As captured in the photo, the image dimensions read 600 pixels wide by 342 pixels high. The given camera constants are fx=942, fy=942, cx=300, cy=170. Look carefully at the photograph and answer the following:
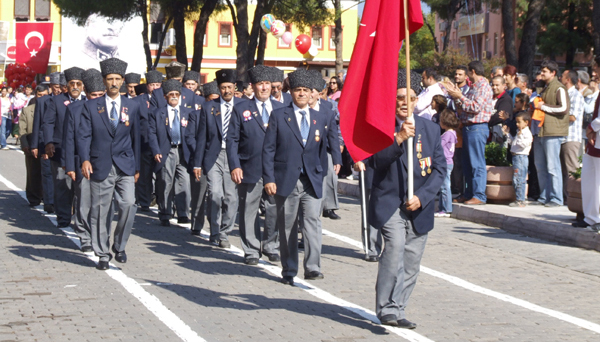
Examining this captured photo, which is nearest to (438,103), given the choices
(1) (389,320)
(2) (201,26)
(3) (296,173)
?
(3) (296,173)

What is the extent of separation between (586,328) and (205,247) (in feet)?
17.5

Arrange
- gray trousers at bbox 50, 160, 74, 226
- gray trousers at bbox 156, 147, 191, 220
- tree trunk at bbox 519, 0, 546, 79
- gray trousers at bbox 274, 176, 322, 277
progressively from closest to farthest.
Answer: gray trousers at bbox 274, 176, 322, 277 < gray trousers at bbox 50, 160, 74, 226 < gray trousers at bbox 156, 147, 191, 220 < tree trunk at bbox 519, 0, 546, 79

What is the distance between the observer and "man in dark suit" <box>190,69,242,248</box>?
457 inches

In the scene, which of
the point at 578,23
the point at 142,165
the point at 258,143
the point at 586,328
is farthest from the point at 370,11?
the point at 578,23

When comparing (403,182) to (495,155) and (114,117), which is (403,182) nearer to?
(114,117)

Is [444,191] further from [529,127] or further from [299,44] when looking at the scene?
[299,44]

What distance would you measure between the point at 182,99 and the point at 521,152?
4.99 metres

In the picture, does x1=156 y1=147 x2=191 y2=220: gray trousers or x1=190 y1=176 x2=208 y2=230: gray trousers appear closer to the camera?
x1=190 y1=176 x2=208 y2=230: gray trousers

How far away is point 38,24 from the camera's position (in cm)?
4412

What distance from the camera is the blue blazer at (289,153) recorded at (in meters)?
8.98

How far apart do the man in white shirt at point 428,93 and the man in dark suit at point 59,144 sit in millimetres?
4768

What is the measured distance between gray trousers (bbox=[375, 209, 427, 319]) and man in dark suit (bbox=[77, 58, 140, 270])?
392 centimetres

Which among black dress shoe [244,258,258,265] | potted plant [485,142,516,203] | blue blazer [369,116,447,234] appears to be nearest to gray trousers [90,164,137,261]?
black dress shoe [244,258,258,265]

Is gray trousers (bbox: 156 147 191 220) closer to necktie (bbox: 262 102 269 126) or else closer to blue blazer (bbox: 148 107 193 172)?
blue blazer (bbox: 148 107 193 172)
